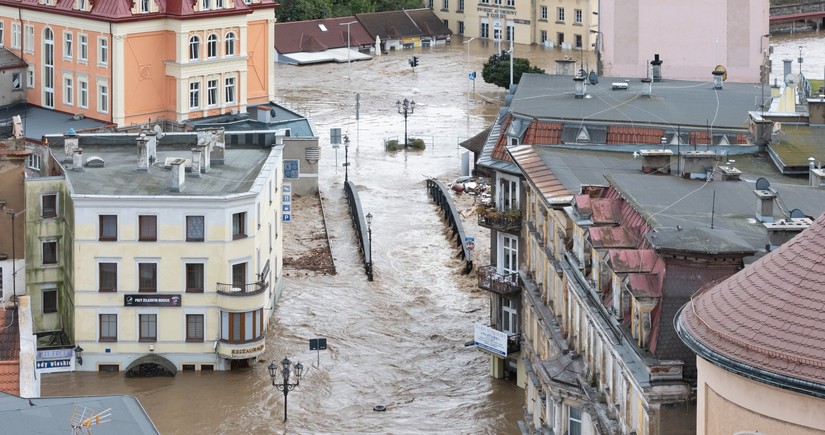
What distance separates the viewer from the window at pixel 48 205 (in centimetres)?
6812

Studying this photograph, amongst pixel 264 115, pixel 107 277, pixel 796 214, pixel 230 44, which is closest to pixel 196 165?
pixel 107 277

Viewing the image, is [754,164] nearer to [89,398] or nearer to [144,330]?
[144,330]

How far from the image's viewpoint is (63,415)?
101 feet

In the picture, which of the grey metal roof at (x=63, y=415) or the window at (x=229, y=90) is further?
the window at (x=229, y=90)

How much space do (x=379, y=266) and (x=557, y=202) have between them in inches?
1296

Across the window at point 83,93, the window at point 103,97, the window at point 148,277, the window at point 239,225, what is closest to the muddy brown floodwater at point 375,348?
the window at point 148,277

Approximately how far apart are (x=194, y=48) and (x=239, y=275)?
35.2 m

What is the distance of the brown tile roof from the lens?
1075 inches

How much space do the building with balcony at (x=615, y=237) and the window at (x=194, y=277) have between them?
32.8 ft

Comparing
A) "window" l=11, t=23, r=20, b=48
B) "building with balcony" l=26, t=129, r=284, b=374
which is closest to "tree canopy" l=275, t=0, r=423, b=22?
"window" l=11, t=23, r=20, b=48

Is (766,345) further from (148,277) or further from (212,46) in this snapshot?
(212,46)

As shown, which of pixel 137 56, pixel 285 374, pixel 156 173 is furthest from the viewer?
pixel 137 56

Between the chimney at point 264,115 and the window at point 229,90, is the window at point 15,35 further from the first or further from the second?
the chimney at point 264,115

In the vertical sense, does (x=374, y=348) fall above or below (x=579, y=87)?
below
